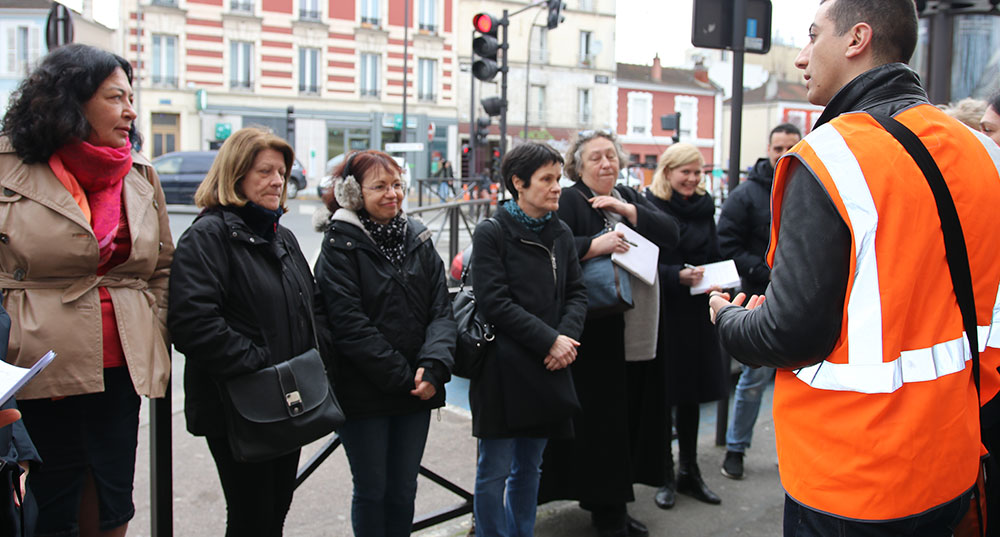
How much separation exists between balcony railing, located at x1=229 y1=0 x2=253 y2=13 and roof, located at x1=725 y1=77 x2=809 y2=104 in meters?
32.7

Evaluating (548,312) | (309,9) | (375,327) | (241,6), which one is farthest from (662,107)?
(375,327)

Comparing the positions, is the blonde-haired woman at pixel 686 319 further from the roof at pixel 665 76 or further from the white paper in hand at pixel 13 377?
the roof at pixel 665 76

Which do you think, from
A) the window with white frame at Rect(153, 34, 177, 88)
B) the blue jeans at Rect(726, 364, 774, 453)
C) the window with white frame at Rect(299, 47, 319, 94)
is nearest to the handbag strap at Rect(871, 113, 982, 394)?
the blue jeans at Rect(726, 364, 774, 453)

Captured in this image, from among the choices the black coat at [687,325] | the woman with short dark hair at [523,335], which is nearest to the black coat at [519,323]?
the woman with short dark hair at [523,335]

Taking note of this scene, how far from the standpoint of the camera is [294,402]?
2672mm

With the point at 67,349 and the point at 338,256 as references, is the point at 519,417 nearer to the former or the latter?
the point at 338,256

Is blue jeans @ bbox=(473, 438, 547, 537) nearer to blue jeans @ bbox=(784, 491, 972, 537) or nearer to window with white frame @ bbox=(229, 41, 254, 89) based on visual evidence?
blue jeans @ bbox=(784, 491, 972, 537)

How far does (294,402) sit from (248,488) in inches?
14.7

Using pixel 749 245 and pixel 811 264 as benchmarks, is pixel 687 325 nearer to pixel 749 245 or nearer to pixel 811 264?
pixel 749 245

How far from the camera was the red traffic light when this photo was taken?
Result: 1046 cm

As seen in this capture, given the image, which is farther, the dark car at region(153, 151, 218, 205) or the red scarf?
the dark car at region(153, 151, 218, 205)

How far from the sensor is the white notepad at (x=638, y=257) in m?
3.64

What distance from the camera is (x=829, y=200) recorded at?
1.78m

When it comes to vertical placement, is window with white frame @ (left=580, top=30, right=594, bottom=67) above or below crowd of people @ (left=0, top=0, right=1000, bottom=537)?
above
